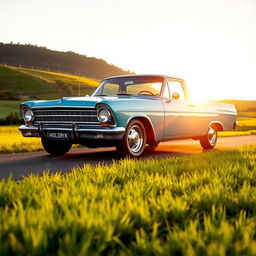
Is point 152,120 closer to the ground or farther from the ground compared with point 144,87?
closer to the ground

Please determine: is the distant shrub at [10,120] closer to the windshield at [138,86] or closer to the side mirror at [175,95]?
the windshield at [138,86]

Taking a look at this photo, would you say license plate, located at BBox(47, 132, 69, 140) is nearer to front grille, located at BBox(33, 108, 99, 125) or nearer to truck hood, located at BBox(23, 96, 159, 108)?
front grille, located at BBox(33, 108, 99, 125)

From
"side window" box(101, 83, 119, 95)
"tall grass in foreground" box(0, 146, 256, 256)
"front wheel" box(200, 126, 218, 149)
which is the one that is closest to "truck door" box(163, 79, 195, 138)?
"front wheel" box(200, 126, 218, 149)

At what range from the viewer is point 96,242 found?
2541 mm

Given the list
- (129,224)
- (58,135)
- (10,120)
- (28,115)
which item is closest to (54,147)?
(28,115)

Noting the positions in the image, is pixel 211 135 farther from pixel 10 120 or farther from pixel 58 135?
pixel 10 120

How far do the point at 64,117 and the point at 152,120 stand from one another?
1.80 metres

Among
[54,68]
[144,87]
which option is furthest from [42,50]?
[144,87]

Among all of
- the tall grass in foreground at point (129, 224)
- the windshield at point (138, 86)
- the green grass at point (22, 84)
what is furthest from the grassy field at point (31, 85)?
the tall grass in foreground at point (129, 224)

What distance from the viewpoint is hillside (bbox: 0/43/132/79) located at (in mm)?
162375

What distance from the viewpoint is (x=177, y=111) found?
32.2 ft

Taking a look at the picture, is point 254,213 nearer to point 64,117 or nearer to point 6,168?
point 6,168

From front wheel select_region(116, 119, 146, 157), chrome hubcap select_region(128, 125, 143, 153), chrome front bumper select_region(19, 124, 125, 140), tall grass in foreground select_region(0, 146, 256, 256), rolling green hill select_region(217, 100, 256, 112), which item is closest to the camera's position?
tall grass in foreground select_region(0, 146, 256, 256)

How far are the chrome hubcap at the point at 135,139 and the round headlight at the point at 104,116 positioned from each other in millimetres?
730
